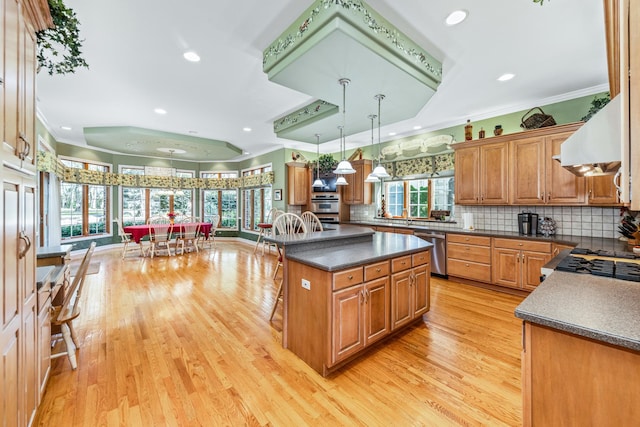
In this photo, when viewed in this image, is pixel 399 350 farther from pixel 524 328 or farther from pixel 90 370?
pixel 90 370

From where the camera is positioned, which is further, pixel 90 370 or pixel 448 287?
pixel 448 287

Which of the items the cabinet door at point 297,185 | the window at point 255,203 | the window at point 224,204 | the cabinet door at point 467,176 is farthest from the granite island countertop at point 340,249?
the window at point 224,204

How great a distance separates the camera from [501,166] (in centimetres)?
417

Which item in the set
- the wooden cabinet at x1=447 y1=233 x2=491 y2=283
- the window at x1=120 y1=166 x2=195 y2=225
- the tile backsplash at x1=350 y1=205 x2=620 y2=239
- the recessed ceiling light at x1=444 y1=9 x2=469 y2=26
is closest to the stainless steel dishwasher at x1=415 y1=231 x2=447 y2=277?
the wooden cabinet at x1=447 y1=233 x2=491 y2=283

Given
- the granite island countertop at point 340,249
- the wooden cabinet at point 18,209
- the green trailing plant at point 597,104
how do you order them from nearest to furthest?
the wooden cabinet at point 18,209
the granite island countertop at point 340,249
the green trailing plant at point 597,104

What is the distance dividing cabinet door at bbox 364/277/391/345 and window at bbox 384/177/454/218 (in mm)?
3474

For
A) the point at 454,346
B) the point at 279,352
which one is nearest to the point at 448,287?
the point at 454,346

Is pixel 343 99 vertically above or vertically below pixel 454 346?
above

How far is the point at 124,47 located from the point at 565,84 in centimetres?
540

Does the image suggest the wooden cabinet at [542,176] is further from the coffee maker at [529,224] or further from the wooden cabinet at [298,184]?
the wooden cabinet at [298,184]

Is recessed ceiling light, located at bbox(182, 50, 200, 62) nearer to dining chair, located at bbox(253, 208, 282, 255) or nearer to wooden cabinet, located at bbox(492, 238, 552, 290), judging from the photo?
dining chair, located at bbox(253, 208, 282, 255)

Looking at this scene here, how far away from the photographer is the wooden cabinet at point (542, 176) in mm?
3574

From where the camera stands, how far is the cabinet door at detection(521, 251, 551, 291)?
363cm

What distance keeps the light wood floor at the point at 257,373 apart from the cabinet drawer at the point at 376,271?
28.8 inches
